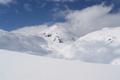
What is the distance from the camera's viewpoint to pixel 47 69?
3.89m

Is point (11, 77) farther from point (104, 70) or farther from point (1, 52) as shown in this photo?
point (104, 70)

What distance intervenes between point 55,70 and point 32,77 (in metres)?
0.40

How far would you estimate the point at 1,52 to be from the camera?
13.8ft

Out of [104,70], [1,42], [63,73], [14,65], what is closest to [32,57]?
[14,65]

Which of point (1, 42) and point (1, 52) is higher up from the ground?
point (1, 42)

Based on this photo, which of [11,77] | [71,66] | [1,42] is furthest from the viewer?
[1,42]

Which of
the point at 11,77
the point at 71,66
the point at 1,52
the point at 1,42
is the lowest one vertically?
the point at 11,77

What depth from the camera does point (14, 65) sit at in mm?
3924

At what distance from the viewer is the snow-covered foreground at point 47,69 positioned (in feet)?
12.4

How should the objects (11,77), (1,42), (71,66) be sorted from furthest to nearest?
(1,42) < (71,66) < (11,77)

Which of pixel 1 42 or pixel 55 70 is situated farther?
pixel 1 42

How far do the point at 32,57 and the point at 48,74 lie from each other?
48 cm

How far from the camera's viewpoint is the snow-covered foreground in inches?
149

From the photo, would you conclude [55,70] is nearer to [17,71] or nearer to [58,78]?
[58,78]
